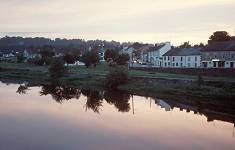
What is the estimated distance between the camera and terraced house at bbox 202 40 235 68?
254 feet

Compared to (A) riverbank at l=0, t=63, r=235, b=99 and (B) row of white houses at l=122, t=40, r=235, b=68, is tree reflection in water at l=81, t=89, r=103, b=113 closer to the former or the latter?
(A) riverbank at l=0, t=63, r=235, b=99

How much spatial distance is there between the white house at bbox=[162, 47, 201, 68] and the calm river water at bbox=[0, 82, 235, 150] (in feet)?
109

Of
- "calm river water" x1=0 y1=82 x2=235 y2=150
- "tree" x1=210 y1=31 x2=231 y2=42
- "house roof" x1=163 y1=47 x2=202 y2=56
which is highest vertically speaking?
"tree" x1=210 y1=31 x2=231 y2=42

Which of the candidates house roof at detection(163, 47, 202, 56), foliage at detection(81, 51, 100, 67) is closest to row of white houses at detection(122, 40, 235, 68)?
house roof at detection(163, 47, 202, 56)

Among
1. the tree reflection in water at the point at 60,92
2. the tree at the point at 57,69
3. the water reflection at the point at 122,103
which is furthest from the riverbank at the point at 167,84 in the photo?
the tree reflection in water at the point at 60,92

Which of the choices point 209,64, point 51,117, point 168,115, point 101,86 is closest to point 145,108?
point 168,115

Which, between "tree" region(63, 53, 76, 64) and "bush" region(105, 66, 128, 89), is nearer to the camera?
"bush" region(105, 66, 128, 89)

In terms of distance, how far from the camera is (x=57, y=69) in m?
79.6

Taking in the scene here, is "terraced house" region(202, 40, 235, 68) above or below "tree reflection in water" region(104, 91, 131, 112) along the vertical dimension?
above

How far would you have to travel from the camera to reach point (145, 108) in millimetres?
46750

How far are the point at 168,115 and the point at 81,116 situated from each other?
9.17m

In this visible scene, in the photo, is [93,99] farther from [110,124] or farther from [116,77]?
[110,124]

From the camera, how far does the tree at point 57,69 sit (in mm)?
79062

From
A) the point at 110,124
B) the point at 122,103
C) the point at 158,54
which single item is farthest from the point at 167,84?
the point at 158,54
